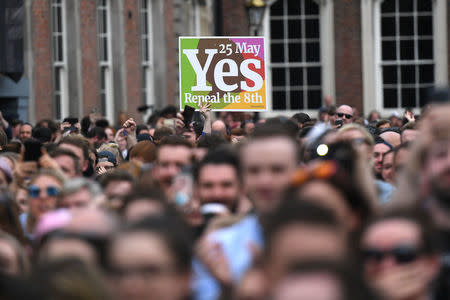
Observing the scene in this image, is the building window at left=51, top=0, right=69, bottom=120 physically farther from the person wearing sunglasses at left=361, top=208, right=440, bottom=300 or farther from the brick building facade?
the person wearing sunglasses at left=361, top=208, right=440, bottom=300

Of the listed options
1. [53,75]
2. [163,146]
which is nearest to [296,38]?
[53,75]

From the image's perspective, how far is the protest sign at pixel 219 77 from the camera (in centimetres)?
1209

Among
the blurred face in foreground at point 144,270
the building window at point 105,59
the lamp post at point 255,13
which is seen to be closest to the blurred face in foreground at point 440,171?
the blurred face in foreground at point 144,270

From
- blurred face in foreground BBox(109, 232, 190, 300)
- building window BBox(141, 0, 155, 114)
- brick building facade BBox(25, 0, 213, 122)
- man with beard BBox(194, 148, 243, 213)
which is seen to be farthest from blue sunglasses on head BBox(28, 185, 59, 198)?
building window BBox(141, 0, 155, 114)

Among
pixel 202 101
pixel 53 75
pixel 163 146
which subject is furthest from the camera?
pixel 53 75

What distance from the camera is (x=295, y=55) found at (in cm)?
2877

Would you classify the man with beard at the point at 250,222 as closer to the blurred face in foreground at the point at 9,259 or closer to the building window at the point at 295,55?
the blurred face in foreground at the point at 9,259

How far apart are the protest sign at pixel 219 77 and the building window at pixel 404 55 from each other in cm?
1677

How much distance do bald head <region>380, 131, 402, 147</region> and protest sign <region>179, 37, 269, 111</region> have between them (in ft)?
5.36

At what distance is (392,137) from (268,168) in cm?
595

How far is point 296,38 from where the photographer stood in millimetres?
28719

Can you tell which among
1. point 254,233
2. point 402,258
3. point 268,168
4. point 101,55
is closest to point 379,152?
point 268,168

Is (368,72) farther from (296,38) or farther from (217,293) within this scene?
(217,293)

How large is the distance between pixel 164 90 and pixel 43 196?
18123 mm
